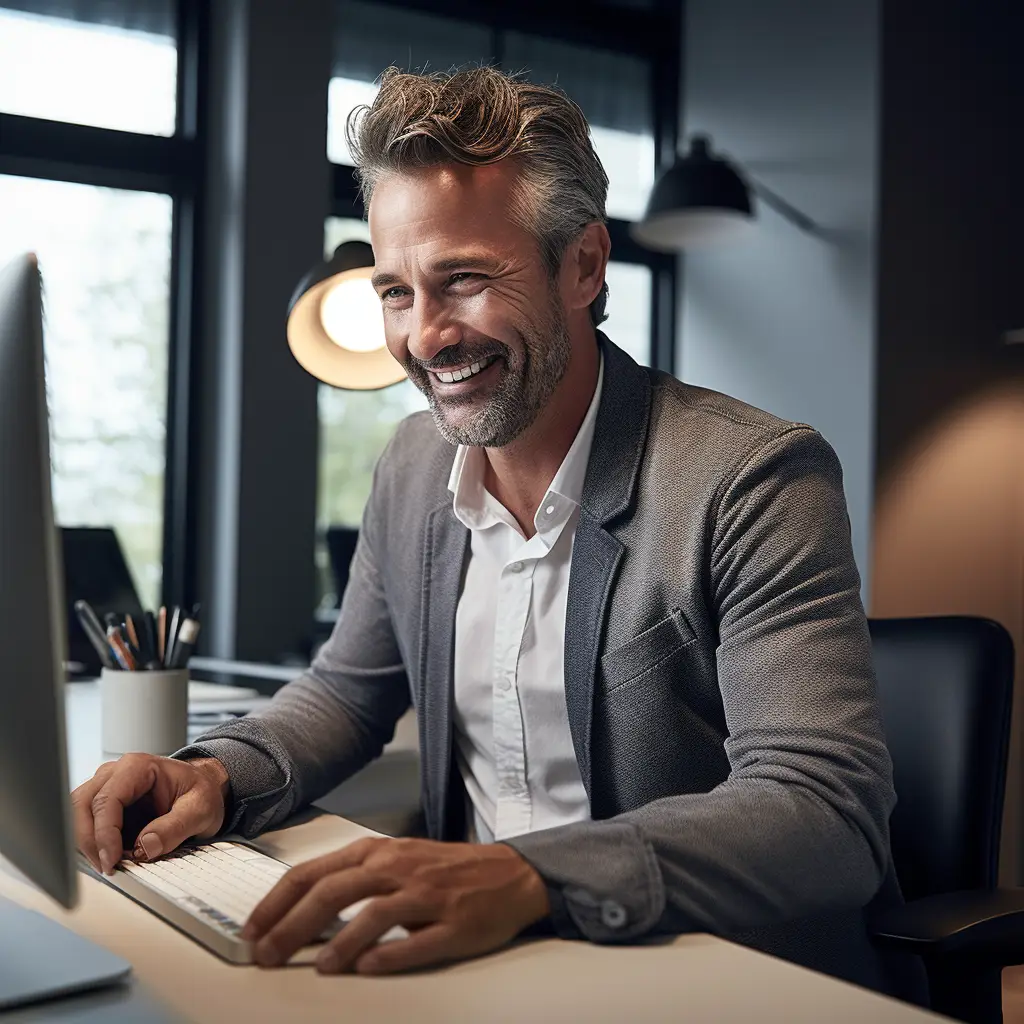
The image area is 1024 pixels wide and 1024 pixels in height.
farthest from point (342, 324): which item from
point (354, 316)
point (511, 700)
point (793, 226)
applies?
point (793, 226)

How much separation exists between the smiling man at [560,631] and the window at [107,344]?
2185 millimetres

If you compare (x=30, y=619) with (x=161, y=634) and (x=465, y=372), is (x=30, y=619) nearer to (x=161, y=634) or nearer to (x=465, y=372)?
(x=465, y=372)

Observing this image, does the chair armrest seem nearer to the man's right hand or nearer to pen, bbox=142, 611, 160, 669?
the man's right hand

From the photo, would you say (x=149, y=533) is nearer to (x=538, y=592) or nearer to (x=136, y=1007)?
(x=538, y=592)

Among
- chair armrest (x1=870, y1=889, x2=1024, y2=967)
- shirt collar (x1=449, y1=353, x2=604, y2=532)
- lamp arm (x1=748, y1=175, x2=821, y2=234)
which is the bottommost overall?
chair armrest (x1=870, y1=889, x2=1024, y2=967)

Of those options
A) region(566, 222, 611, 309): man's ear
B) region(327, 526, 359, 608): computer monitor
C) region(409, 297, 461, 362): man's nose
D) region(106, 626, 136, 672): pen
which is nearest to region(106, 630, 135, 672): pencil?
region(106, 626, 136, 672): pen

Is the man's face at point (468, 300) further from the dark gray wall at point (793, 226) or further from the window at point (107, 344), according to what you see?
the dark gray wall at point (793, 226)

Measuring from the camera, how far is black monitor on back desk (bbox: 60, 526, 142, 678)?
239cm

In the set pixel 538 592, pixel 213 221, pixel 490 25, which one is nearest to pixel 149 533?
pixel 213 221

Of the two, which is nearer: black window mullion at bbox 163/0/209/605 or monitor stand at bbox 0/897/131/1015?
monitor stand at bbox 0/897/131/1015

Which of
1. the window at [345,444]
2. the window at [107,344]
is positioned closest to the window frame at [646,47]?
the window at [345,444]

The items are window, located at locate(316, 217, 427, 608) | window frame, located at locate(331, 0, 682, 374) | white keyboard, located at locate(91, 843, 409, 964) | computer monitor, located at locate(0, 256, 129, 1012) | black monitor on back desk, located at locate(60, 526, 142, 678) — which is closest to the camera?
computer monitor, located at locate(0, 256, 129, 1012)

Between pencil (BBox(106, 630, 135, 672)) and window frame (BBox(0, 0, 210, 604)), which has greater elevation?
window frame (BBox(0, 0, 210, 604))

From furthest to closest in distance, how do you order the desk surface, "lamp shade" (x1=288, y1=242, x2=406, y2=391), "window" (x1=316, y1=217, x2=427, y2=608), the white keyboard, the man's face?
"window" (x1=316, y1=217, x2=427, y2=608), "lamp shade" (x1=288, y1=242, x2=406, y2=391), the man's face, the white keyboard, the desk surface
